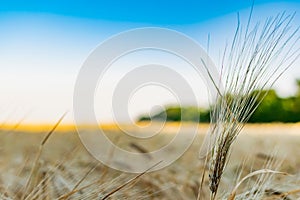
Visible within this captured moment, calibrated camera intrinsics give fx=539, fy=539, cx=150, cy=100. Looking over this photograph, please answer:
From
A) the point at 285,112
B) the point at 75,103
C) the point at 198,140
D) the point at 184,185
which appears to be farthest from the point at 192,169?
the point at 285,112

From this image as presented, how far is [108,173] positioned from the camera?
147 centimetres

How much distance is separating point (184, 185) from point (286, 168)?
57 centimetres

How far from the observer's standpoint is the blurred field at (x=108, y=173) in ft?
3.21

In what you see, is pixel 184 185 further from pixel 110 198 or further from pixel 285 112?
pixel 285 112

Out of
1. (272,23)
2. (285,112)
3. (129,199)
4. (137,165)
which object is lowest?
(129,199)

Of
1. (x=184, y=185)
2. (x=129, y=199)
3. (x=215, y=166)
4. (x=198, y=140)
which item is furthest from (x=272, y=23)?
(x=198, y=140)

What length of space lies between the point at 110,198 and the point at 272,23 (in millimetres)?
424

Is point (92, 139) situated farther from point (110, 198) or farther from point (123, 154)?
point (110, 198)

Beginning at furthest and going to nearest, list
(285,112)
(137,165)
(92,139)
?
(285,112) < (92,139) < (137,165)

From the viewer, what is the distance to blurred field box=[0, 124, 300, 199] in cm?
98

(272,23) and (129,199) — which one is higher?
(272,23)

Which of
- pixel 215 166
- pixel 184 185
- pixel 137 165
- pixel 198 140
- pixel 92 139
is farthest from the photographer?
pixel 198 140

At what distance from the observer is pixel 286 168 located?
1.78 m

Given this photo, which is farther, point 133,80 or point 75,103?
point 133,80
